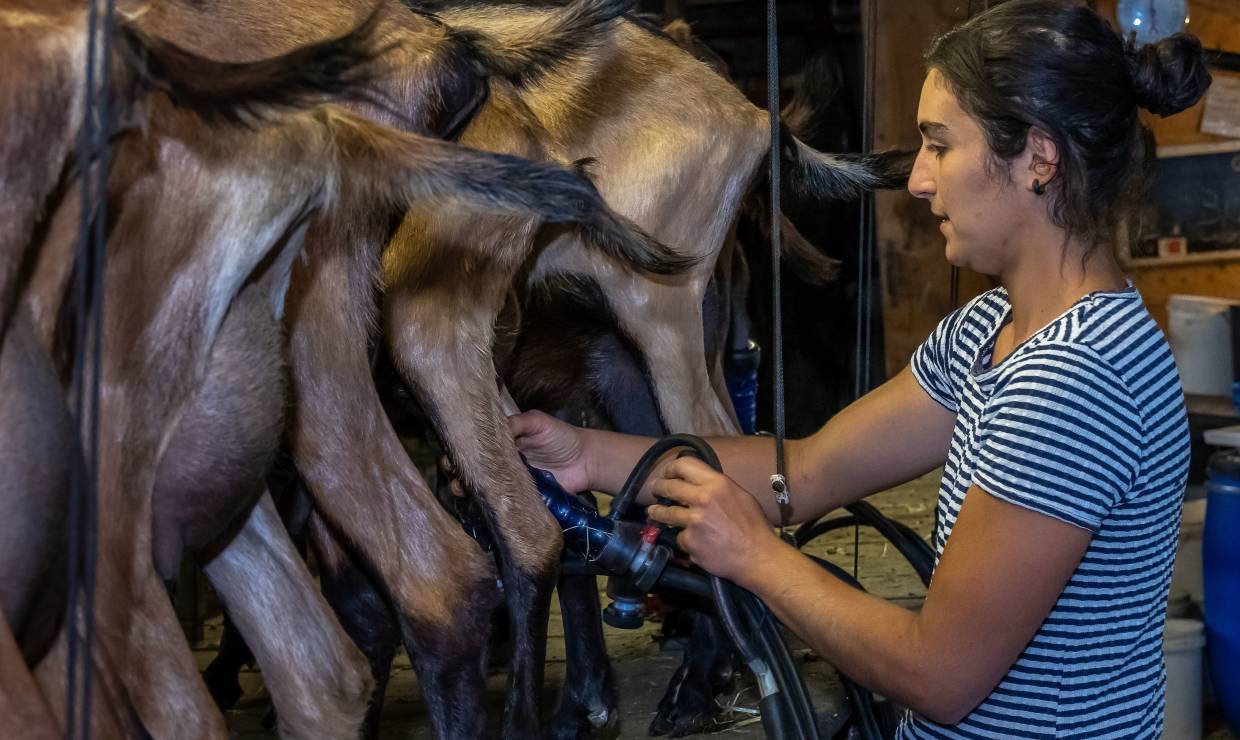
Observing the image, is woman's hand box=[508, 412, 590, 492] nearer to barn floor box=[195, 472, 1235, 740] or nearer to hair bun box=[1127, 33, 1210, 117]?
barn floor box=[195, 472, 1235, 740]

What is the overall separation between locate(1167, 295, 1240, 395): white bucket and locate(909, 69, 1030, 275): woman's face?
7.97ft

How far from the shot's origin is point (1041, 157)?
1.76 metres

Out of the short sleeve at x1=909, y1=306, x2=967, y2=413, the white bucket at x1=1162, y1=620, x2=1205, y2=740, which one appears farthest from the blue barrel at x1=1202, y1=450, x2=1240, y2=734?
the short sleeve at x1=909, y1=306, x2=967, y2=413

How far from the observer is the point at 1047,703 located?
5.77 feet

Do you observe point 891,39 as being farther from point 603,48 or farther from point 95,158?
point 95,158

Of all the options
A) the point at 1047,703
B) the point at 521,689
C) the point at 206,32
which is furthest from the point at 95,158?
the point at 521,689

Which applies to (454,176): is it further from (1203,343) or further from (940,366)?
(1203,343)

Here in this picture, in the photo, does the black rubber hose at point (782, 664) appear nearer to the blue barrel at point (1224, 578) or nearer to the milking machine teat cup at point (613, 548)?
the milking machine teat cup at point (613, 548)

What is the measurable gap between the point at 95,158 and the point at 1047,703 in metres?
1.25

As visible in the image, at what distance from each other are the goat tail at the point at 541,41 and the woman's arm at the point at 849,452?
64 cm

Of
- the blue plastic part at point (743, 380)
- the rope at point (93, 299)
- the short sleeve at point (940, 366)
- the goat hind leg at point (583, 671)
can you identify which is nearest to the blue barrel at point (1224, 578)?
the blue plastic part at point (743, 380)

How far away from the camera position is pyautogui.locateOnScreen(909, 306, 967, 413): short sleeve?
206cm

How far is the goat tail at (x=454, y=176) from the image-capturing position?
170 cm

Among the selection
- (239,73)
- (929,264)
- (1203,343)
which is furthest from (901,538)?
(929,264)
